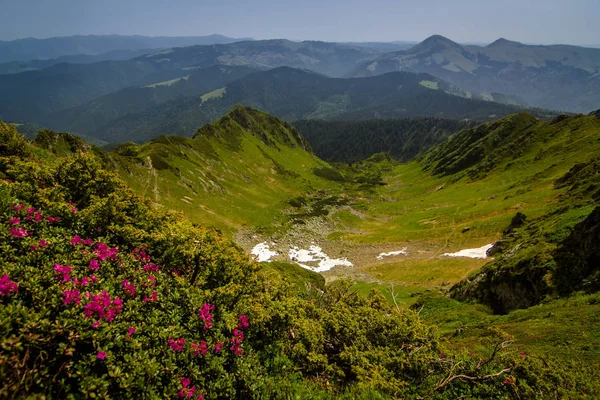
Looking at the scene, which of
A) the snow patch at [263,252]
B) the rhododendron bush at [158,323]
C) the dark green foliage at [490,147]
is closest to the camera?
the rhododendron bush at [158,323]

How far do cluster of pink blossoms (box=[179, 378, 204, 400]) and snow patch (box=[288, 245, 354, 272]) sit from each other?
217ft

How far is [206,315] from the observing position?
41.8 feet

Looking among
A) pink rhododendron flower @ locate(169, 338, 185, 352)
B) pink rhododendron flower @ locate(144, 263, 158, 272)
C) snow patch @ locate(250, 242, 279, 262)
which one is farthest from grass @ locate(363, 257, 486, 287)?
pink rhododendron flower @ locate(169, 338, 185, 352)

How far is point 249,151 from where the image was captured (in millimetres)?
Answer: 162000

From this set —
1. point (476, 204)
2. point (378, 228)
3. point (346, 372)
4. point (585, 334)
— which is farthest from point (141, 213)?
point (476, 204)

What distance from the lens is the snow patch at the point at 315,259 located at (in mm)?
76544

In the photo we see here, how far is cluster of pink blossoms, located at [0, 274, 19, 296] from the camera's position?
8.92 m

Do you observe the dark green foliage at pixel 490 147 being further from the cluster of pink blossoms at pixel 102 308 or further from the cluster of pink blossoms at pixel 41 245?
the cluster of pink blossoms at pixel 41 245

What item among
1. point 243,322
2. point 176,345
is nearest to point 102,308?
point 176,345

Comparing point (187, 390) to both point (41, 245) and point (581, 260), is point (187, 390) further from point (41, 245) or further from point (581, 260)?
point (581, 260)

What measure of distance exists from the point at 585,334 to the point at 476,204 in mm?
96421

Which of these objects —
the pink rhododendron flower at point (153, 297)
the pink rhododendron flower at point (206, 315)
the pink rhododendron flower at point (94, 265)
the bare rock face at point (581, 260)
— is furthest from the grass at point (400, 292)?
the pink rhododendron flower at point (94, 265)

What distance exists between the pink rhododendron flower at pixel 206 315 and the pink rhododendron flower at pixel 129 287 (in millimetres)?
2743

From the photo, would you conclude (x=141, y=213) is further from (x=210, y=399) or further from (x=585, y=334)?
(x=585, y=334)
